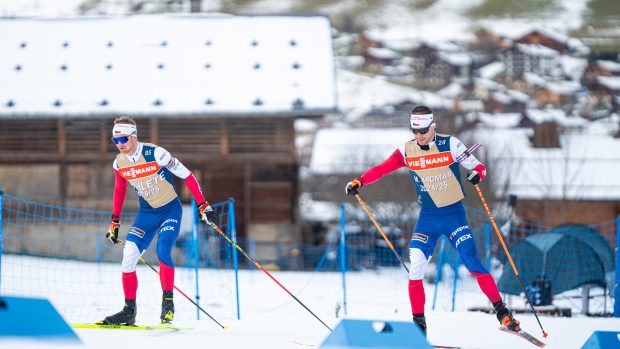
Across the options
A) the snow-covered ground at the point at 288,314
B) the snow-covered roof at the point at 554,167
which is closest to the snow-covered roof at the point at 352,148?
the snow-covered roof at the point at 554,167

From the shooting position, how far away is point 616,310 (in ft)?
38.4

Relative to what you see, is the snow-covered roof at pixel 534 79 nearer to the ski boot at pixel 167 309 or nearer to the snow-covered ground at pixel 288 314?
the snow-covered ground at pixel 288 314

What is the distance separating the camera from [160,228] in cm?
863

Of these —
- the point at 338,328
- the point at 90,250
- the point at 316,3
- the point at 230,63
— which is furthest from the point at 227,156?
the point at 316,3

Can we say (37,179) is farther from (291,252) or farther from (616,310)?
(616,310)

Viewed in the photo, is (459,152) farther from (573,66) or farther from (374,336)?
(573,66)

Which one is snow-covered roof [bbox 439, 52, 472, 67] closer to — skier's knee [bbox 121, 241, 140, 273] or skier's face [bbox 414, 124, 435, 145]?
skier's face [bbox 414, 124, 435, 145]

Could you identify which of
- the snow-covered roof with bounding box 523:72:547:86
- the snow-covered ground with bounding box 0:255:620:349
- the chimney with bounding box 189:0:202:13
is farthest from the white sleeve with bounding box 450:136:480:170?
the snow-covered roof with bounding box 523:72:547:86

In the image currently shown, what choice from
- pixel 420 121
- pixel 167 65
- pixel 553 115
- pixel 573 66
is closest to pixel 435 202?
pixel 420 121

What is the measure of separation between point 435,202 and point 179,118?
16.6m

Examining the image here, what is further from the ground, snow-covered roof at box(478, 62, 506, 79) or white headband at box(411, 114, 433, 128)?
snow-covered roof at box(478, 62, 506, 79)

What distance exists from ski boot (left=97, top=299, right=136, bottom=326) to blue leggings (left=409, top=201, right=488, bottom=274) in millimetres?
2851

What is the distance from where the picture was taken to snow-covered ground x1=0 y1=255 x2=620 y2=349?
7406mm

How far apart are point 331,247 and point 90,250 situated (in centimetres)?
845
